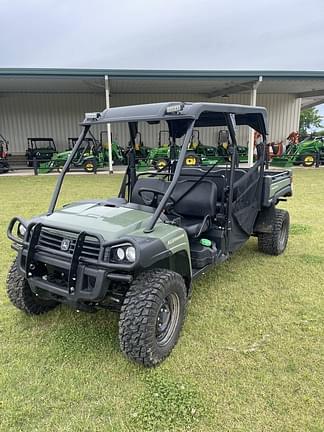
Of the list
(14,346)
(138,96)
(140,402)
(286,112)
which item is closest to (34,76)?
(138,96)

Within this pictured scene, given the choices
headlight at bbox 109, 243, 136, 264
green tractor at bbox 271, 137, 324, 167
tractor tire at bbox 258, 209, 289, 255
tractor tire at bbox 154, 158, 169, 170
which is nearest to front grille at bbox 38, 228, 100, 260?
headlight at bbox 109, 243, 136, 264

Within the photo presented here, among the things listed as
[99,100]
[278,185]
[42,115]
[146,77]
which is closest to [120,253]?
[278,185]

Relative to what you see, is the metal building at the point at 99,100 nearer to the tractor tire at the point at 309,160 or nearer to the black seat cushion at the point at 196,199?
the tractor tire at the point at 309,160

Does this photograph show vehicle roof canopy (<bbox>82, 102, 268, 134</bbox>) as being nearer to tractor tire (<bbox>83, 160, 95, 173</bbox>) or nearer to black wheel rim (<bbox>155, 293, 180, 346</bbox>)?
black wheel rim (<bbox>155, 293, 180, 346</bbox>)

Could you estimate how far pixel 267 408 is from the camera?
1.99 m

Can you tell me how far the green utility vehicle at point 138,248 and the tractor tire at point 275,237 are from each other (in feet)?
2.99

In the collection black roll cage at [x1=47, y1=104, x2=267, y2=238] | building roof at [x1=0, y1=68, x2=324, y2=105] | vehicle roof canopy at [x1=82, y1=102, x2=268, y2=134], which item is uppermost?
building roof at [x1=0, y1=68, x2=324, y2=105]

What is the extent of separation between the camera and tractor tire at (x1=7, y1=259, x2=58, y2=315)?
275 cm

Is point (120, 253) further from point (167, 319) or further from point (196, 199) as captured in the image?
point (196, 199)

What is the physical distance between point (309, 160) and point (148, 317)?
14.0 m

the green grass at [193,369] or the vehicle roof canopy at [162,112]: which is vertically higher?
the vehicle roof canopy at [162,112]

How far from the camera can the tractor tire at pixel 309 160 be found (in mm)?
14375

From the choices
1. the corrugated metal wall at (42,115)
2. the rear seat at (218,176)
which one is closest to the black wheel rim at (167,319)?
the rear seat at (218,176)

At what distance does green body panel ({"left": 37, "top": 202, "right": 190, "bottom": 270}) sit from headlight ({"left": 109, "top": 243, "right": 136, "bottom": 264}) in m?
0.09
